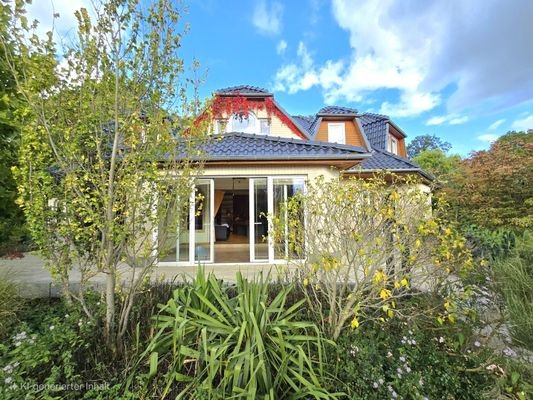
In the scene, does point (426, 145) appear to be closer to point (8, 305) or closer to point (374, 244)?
point (374, 244)

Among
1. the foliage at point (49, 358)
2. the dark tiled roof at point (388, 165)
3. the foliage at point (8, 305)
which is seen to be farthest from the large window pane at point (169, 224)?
the dark tiled roof at point (388, 165)

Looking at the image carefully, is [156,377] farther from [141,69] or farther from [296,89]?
[296,89]

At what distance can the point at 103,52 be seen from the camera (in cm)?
318

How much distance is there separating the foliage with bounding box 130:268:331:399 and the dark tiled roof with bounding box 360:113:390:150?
1453 cm

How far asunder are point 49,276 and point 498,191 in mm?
16893

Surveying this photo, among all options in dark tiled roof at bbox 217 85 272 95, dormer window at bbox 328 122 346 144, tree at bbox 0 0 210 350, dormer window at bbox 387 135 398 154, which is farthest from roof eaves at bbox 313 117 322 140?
tree at bbox 0 0 210 350

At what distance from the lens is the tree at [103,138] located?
2.97m

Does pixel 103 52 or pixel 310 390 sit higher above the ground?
pixel 103 52

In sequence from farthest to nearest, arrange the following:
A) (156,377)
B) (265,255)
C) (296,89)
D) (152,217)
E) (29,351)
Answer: (296,89) < (265,255) < (152,217) < (29,351) < (156,377)

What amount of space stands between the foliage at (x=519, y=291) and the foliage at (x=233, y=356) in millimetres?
2395

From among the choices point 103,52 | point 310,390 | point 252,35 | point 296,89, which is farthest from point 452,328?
point 296,89

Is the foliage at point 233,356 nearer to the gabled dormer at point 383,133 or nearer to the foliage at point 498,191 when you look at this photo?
the foliage at point 498,191

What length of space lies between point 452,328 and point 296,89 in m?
17.6

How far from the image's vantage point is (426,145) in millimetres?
59531
